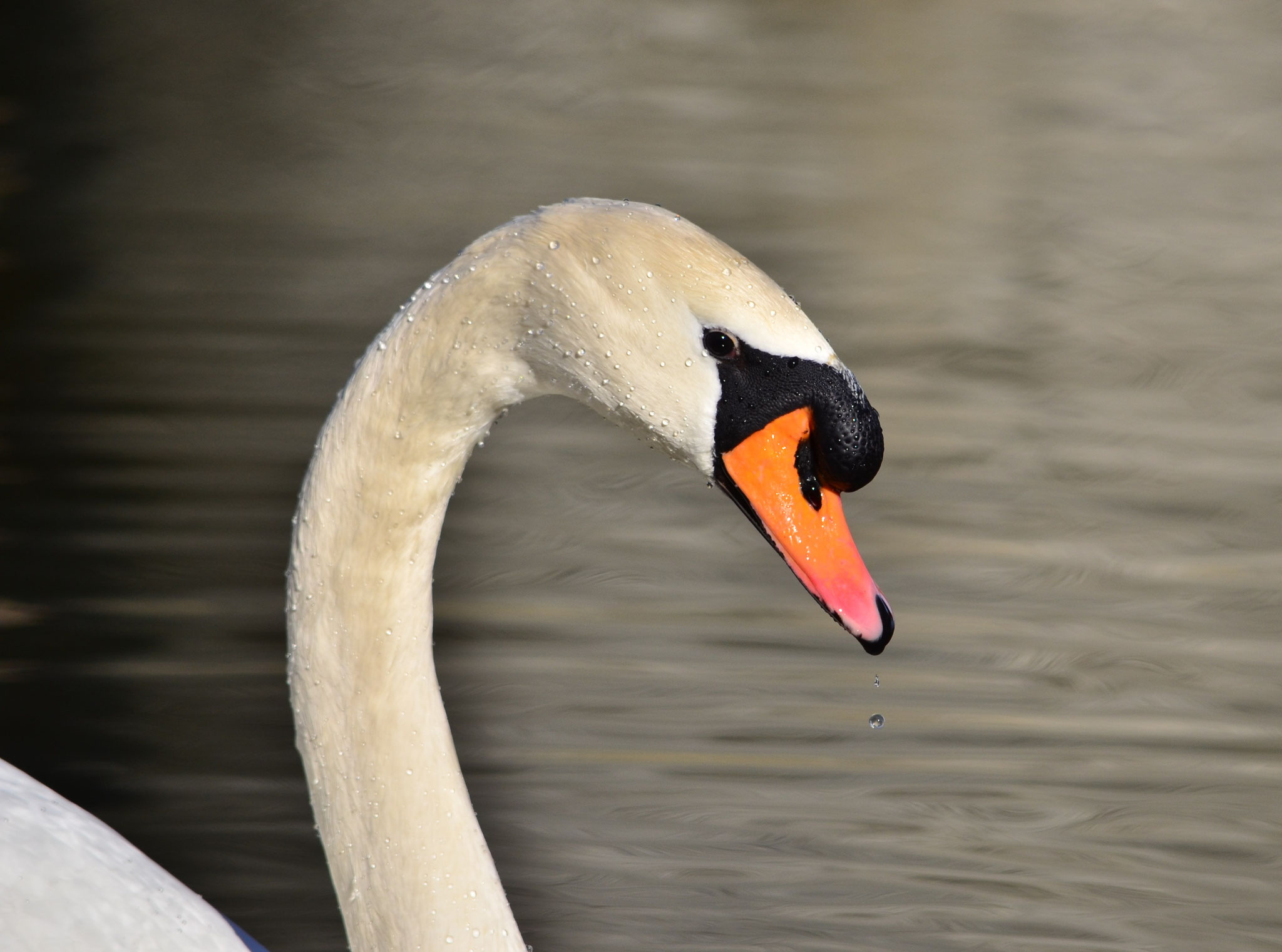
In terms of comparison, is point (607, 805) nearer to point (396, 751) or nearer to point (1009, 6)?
point (396, 751)

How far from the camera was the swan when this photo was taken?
226 centimetres

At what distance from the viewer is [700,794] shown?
454 centimetres

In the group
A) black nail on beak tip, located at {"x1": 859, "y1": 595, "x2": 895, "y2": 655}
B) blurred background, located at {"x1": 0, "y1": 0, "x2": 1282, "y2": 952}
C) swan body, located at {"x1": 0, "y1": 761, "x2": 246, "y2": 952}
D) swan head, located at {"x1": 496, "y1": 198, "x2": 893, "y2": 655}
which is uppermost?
swan head, located at {"x1": 496, "y1": 198, "x2": 893, "y2": 655}

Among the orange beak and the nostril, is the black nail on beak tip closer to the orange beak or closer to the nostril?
the orange beak

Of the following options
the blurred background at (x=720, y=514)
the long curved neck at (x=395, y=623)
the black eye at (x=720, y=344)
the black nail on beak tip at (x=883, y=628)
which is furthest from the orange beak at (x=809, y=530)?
the blurred background at (x=720, y=514)

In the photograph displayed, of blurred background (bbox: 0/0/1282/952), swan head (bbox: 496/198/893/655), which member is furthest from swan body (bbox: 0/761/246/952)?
blurred background (bbox: 0/0/1282/952)

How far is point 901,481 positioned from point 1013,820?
203cm

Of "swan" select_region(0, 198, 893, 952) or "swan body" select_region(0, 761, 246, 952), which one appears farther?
"swan body" select_region(0, 761, 246, 952)

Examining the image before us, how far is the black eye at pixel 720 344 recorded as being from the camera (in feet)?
7.38

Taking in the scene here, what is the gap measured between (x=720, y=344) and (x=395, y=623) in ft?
1.96

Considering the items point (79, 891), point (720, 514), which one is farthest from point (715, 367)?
point (720, 514)

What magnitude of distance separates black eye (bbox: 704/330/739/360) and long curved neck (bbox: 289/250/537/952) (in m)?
0.27

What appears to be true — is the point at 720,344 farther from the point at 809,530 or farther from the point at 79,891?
the point at 79,891

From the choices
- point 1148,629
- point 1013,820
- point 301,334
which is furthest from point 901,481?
point 301,334
